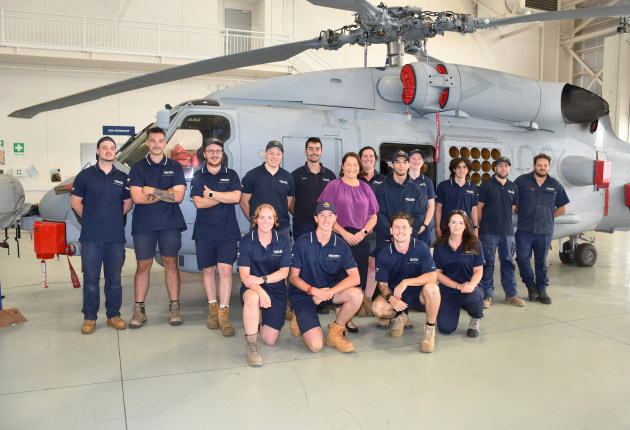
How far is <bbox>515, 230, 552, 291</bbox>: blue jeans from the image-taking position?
19.4 feet

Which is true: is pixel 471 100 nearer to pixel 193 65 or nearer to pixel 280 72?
pixel 193 65

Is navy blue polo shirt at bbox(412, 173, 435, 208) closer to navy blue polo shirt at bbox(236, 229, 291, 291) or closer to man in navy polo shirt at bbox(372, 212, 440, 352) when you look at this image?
man in navy polo shirt at bbox(372, 212, 440, 352)

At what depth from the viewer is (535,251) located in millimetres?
5996

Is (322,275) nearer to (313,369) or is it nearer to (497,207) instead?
(313,369)

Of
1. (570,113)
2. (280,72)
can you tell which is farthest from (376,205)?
(280,72)

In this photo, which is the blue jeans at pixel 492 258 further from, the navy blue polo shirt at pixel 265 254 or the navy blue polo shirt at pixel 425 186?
the navy blue polo shirt at pixel 265 254

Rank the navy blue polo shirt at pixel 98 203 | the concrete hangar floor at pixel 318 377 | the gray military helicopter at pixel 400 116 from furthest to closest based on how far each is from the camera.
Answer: the gray military helicopter at pixel 400 116, the navy blue polo shirt at pixel 98 203, the concrete hangar floor at pixel 318 377

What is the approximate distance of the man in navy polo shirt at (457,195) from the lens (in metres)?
5.70

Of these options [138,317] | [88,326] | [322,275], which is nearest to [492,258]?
[322,275]

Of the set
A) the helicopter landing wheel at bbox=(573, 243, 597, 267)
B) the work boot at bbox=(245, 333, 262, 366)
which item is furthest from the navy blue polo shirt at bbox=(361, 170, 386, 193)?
the helicopter landing wheel at bbox=(573, 243, 597, 267)

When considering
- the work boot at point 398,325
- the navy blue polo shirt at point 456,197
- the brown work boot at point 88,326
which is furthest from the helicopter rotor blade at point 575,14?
the brown work boot at point 88,326

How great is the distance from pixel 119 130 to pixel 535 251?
12739 millimetres

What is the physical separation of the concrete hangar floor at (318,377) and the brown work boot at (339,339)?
0.25 ft

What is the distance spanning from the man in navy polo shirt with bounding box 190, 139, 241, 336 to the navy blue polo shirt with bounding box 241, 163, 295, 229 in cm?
14
